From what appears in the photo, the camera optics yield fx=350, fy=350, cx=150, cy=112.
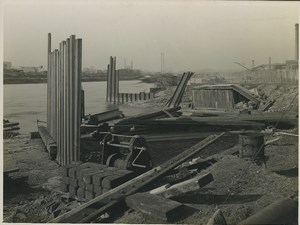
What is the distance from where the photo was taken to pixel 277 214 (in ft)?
11.6

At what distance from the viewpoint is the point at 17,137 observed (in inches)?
390

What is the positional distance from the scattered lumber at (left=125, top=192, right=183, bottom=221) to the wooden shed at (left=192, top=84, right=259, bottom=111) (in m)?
8.93

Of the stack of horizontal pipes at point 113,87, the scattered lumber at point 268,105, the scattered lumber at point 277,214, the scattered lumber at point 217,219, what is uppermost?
the stack of horizontal pipes at point 113,87

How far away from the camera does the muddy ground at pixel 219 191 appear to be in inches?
153

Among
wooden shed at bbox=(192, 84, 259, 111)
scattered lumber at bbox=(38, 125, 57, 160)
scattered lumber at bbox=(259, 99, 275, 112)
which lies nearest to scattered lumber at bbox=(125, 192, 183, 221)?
scattered lumber at bbox=(38, 125, 57, 160)

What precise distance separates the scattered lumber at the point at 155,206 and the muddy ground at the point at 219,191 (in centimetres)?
8

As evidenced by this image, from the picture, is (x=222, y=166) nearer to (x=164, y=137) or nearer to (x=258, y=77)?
(x=164, y=137)

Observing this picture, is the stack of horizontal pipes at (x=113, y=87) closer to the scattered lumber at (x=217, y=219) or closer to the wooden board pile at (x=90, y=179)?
the wooden board pile at (x=90, y=179)

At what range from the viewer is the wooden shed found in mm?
12477

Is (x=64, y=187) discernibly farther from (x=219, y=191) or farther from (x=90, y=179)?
(x=219, y=191)

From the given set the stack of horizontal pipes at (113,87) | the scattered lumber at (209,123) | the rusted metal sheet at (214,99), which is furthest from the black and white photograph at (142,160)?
the stack of horizontal pipes at (113,87)

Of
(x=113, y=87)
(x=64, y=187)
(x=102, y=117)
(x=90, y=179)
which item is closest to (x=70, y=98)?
(x=64, y=187)

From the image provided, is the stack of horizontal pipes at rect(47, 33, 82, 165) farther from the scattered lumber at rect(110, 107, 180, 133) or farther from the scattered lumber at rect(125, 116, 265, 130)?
the scattered lumber at rect(125, 116, 265, 130)

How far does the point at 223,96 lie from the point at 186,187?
30.7 feet
